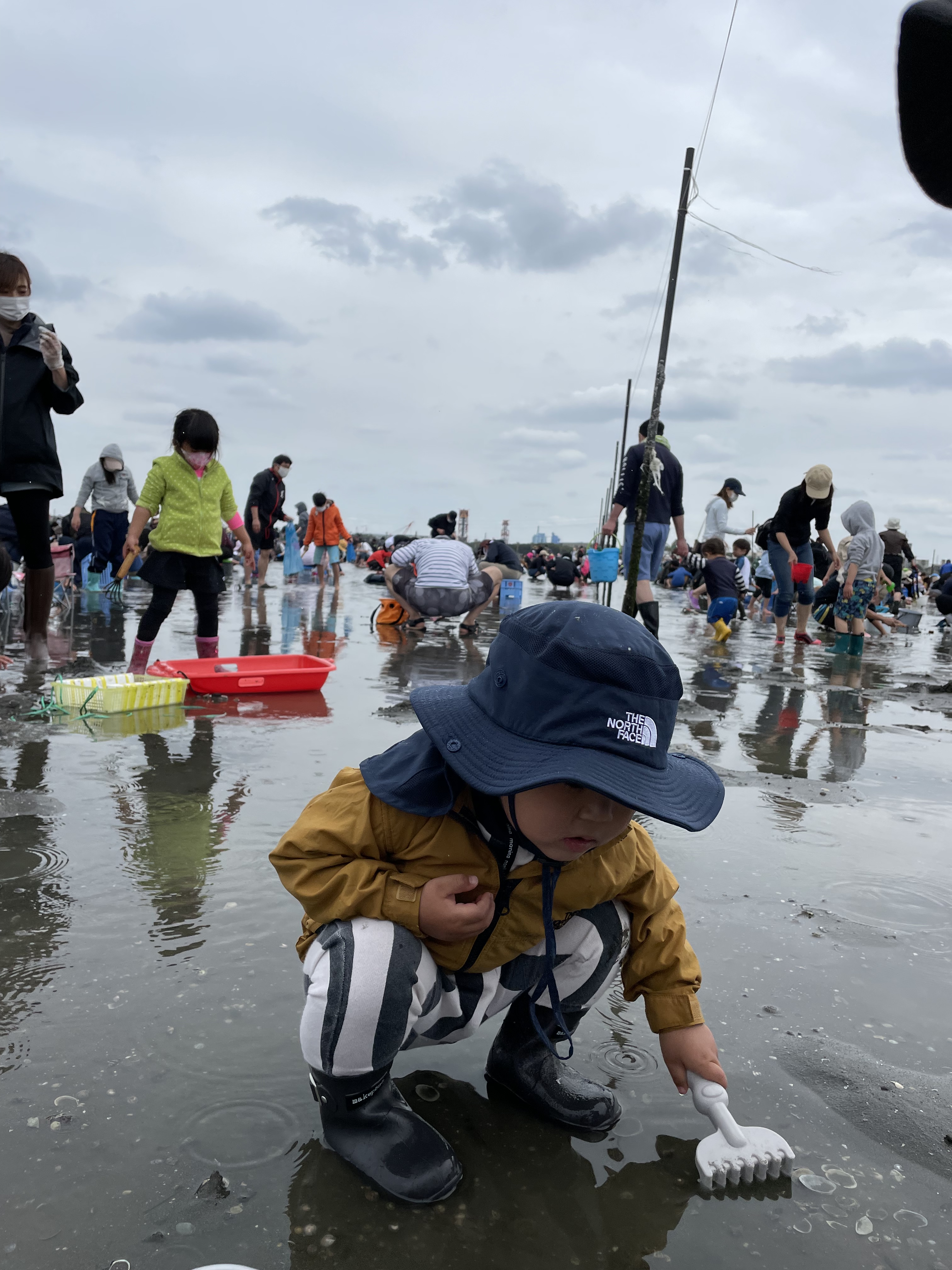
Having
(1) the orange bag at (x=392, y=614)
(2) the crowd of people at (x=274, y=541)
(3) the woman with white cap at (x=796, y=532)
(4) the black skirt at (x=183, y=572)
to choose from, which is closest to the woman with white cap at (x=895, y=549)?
(2) the crowd of people at (x=274, y=541)

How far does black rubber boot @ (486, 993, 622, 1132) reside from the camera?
174 cm

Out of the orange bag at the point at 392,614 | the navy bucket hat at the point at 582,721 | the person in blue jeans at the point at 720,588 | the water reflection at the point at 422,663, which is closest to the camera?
the navy bucket hat at the point at 582,721

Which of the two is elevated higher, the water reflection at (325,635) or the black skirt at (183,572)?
the black skirt at (183,572)

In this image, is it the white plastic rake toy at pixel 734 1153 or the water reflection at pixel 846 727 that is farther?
the water reflection at pixel 846 727

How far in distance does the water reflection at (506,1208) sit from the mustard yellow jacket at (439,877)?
0.87ft

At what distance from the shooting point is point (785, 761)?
462cm

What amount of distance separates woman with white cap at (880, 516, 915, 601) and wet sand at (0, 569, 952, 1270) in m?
11.5

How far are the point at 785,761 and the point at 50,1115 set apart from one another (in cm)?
374

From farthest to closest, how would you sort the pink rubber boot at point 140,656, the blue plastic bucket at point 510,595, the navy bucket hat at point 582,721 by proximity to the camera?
1. the blue plastic bucket at point 510,595
2. the pink rubber boot at point 140,656
3. the navy bucket hat at point 582,721

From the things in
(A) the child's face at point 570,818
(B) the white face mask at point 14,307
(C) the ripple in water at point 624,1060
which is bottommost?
(C) the ripple in water at point 624,1060

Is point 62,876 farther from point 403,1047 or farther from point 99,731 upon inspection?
point 99,731

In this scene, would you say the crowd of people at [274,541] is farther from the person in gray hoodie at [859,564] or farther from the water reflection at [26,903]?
the water reflection at [26,903]

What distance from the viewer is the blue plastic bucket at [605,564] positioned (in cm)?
1268

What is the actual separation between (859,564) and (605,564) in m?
4.23
